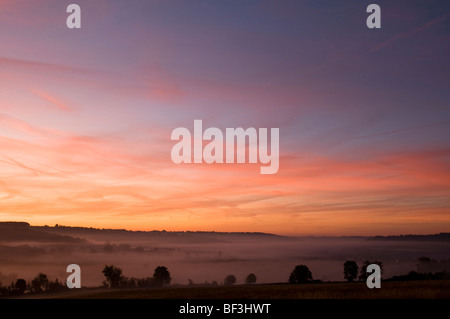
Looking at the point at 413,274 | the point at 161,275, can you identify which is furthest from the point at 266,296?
the point at 161,275

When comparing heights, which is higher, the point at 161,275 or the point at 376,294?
the point at 376,294

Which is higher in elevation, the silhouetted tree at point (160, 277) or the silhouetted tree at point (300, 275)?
Result: the silhouetted tree at point (300, 275)

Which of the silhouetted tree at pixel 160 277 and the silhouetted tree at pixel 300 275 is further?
Result: the silhouetted tree at pixel 160 277

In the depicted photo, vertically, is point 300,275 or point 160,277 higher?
point 300,275

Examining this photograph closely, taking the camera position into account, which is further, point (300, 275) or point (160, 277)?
point (160, 277)

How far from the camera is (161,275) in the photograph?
189875 mm

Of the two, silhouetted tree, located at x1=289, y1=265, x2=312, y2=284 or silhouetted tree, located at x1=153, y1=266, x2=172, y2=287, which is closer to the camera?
silhouetted tree, located at x1=289, y1=265, x2=312, y2=284
